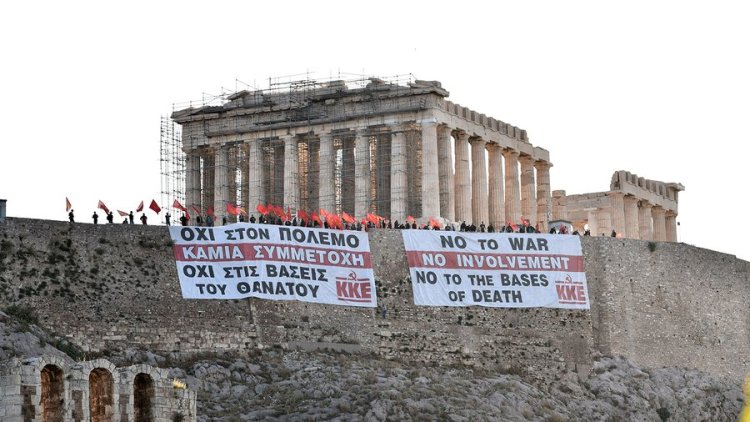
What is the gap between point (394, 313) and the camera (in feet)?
316

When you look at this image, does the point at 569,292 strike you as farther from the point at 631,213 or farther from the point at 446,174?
the point at 631,213

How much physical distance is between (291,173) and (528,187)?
14.4 metres

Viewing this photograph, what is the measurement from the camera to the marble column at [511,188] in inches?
4892

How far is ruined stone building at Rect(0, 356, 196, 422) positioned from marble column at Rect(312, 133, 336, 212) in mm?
45438

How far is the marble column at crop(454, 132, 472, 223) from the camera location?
120 meters

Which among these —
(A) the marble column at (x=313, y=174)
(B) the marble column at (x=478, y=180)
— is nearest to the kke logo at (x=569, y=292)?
(B) the marble column at (x=478, y=180)

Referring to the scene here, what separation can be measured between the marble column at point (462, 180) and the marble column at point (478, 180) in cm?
120

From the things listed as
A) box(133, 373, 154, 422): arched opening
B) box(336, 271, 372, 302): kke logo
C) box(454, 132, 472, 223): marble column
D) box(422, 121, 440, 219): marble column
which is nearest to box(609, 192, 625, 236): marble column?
box(454, 132, 472, 223): marble column

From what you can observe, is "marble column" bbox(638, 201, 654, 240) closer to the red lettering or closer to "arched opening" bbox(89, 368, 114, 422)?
the red lettering

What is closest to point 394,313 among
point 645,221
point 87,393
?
point 87,393

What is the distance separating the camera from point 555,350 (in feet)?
325

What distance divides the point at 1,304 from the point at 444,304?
20409mm

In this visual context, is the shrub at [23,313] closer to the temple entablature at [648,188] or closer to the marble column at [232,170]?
the marble column at [232,170]

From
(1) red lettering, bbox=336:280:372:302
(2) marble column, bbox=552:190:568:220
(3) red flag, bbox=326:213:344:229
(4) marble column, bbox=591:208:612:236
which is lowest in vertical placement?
(1) red lettering, bbox=336:280:372:302
